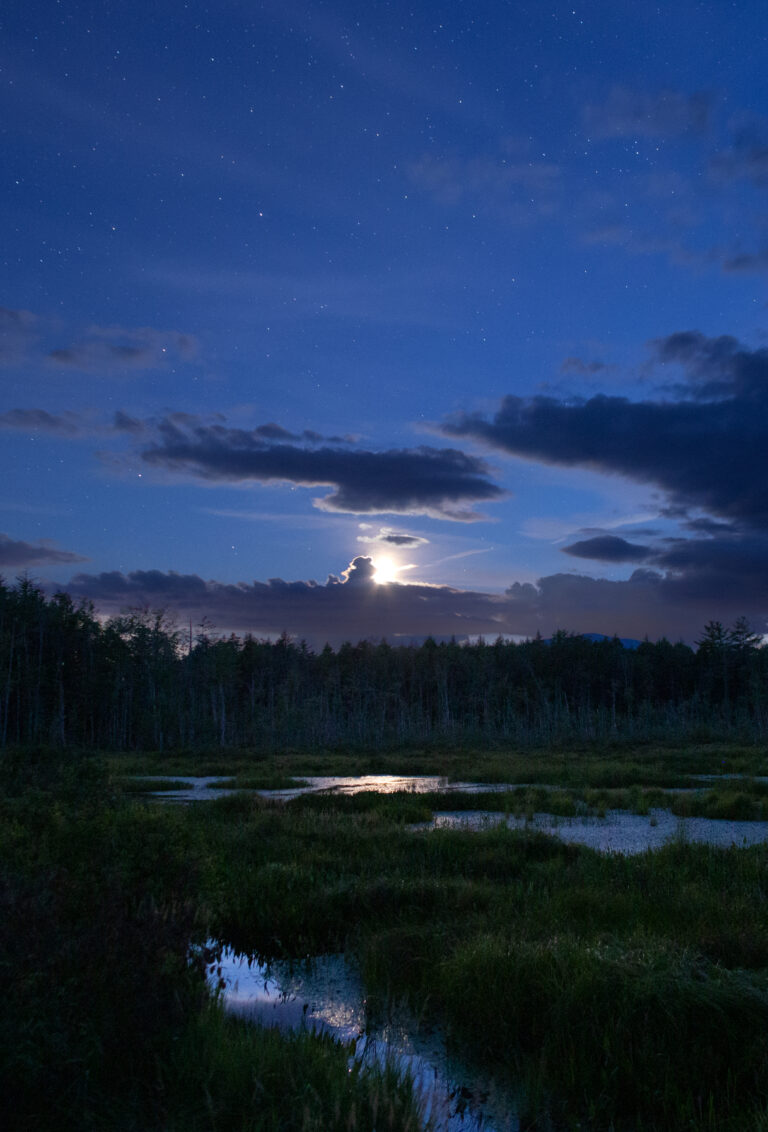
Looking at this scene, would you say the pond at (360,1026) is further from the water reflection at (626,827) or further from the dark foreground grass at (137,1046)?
the water reflection at (626,827)

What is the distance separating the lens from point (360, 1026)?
5562 millimetres

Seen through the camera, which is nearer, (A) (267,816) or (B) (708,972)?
(B) (708,972)

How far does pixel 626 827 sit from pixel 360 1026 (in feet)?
35.0

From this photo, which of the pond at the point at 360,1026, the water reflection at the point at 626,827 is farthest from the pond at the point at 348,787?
the pond at the point at 360,1026

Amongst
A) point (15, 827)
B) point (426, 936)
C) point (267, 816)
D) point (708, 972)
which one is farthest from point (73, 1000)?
point (267, 816)

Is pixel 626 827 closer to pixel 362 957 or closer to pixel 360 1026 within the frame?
pixel 362 957

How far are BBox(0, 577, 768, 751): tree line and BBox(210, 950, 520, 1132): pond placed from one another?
53.0 meters

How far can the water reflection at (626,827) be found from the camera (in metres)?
12.5

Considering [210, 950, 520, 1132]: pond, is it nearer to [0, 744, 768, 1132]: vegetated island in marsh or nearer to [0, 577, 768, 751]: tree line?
[0, 744, 768, 1132]: vegetated island in marsh

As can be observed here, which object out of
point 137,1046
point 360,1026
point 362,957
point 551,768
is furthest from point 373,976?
point 551,768

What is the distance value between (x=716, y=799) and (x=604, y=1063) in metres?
15.1

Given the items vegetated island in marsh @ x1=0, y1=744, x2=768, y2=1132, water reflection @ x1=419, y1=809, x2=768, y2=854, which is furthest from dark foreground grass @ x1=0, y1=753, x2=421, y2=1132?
water reflection @ x1=419, y1=809, x2=768, y2=854

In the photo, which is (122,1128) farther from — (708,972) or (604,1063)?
(708,972)

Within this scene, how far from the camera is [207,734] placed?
3548 inches
